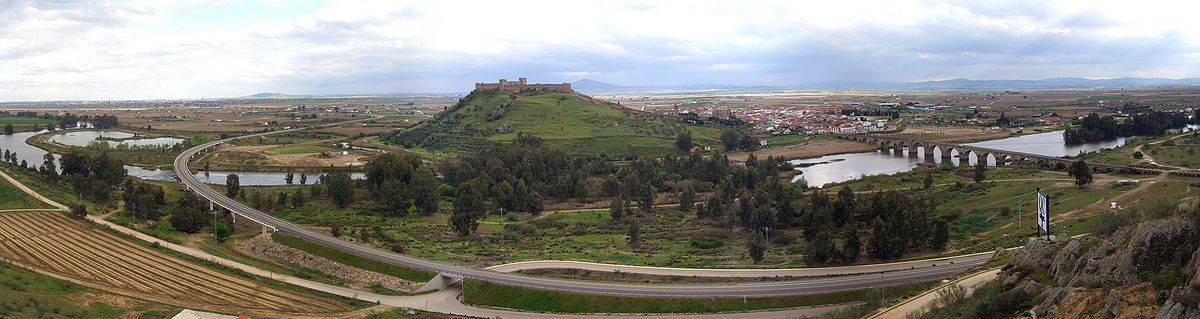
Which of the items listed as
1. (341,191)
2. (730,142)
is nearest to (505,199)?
Answer: (341,191)

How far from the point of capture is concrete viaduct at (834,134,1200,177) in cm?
6621

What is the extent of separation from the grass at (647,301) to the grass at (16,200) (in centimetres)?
3935

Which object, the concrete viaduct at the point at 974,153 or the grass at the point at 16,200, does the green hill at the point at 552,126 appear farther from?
the grass at the point at 16,200

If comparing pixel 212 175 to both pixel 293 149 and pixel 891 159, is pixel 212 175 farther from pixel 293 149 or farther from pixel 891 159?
pixel 891 159

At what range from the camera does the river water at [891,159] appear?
9038 centimetres

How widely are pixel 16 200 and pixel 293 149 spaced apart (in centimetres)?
6619

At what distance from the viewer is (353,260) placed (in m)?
45.5

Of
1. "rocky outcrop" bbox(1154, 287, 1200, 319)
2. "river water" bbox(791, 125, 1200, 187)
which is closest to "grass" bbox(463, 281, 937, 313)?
"rocky outcrop" bbox(1154, 287, 1200, 319)

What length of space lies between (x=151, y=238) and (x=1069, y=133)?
119 m

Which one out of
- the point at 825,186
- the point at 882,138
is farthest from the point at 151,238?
the point at 882,138


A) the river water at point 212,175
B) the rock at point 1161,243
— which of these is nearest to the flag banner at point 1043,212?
the rock at point 1161,243

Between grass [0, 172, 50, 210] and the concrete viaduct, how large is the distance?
9070 centimetres

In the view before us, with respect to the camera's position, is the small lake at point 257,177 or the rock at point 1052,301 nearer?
the rock at point 1052,301

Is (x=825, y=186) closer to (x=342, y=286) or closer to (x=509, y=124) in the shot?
(x=342, y=286)
